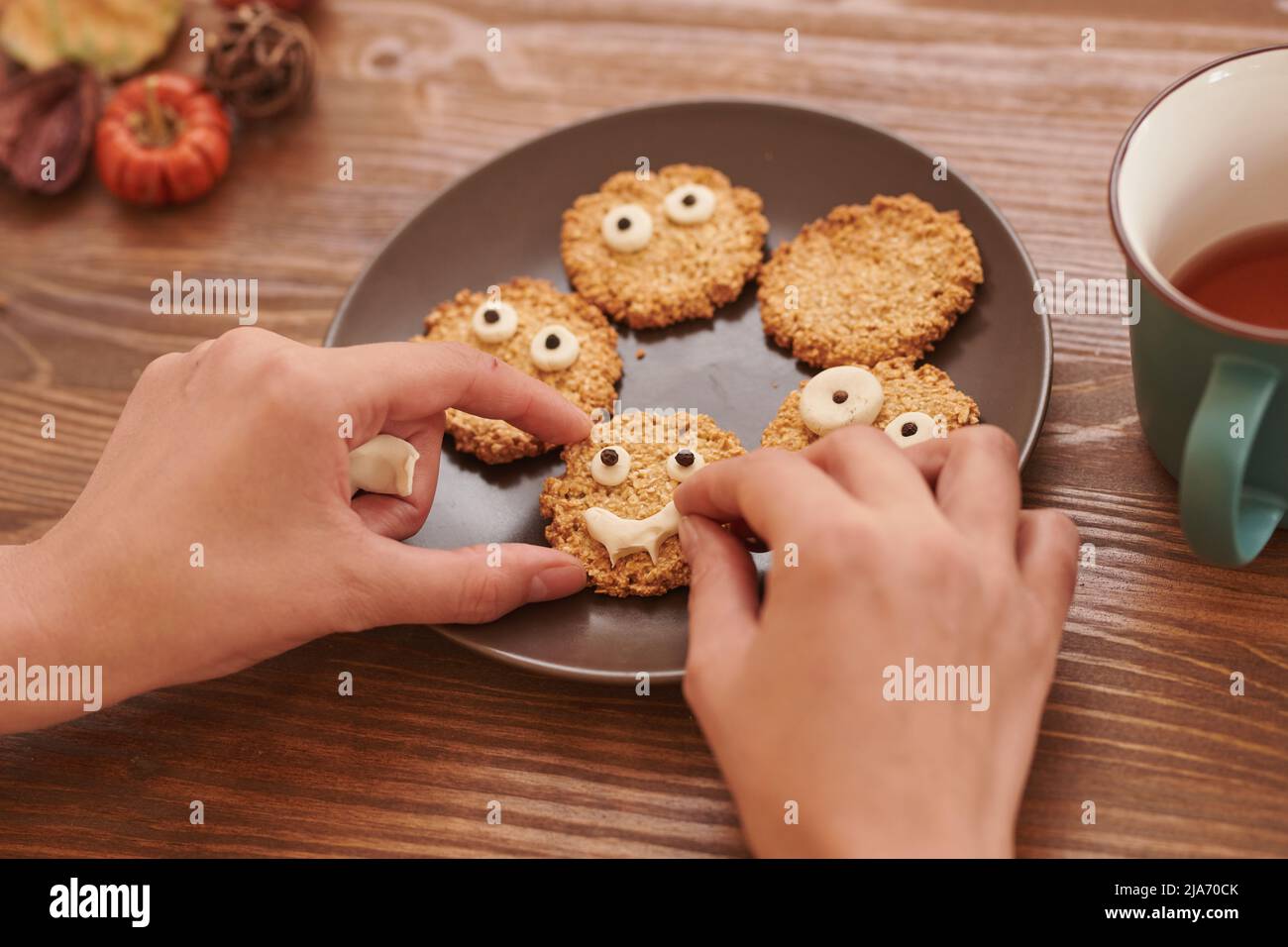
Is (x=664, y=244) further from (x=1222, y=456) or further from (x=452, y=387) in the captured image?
(x=1222, y=456)

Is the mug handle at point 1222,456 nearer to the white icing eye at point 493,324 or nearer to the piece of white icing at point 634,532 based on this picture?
the piece of white icing at point 634,532

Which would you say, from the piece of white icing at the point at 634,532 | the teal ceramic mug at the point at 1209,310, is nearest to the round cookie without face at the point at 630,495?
the piece of white icing at the point at 634,532

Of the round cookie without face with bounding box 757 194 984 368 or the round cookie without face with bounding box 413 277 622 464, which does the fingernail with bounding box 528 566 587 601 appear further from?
the round cookie without face with bounding box 757 194 984 368

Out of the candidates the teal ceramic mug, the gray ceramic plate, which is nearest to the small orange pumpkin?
the gray ceramic plate

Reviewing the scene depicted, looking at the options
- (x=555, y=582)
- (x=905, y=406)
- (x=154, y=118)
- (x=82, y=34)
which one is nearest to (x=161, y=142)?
(x=154, y=118)

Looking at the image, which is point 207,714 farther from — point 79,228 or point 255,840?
point 79,228

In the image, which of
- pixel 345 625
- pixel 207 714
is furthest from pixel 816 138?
pixel 207 714

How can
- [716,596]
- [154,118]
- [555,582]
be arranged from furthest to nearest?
[154,118], [555,582], [716,596]

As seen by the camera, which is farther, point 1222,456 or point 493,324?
point 493,324
